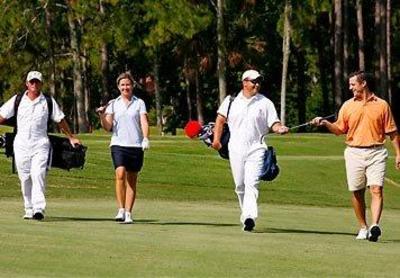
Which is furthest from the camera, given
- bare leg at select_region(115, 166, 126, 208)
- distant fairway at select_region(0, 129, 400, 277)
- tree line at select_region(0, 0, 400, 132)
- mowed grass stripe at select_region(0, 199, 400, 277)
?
tree line at select_region(0, 0, 400, 132)

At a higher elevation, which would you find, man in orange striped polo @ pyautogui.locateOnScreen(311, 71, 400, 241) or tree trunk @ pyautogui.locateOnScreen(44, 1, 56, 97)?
tree trunk @ pyautogui.locateOnScreen(44, 1, 56, 97)

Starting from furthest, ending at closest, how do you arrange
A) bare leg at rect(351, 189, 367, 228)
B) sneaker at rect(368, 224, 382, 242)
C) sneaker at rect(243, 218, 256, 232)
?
sneaker at rect(243, 218, 256, 232)
bare leg at rect(351, 189, 367, 228)
sneaker at rect(368, 224, 382, 242)

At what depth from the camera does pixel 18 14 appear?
226ft

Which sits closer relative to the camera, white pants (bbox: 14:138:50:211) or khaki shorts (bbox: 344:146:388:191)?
khaki shorts (bbox: 344:146:388:191)

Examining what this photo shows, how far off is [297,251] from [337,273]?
6.12 feet

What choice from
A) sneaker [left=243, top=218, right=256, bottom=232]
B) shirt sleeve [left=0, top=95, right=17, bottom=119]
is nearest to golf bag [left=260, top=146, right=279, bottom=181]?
sneaker [left=243, top=218, right=256, bottom=232]

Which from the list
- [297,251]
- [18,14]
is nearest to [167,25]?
[18,14]

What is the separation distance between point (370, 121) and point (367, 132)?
137 mm

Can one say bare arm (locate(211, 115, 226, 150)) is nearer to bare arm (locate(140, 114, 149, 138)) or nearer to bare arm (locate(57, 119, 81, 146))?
bare arm (locate(140, 114, 149, 138))

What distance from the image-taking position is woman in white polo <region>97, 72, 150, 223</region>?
737 inches

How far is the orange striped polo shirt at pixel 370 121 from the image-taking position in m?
17.0

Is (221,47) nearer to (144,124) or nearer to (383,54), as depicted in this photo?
(383,54)

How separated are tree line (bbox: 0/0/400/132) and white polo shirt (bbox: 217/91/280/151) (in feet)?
141

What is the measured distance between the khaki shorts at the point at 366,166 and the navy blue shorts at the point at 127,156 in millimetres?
2931
